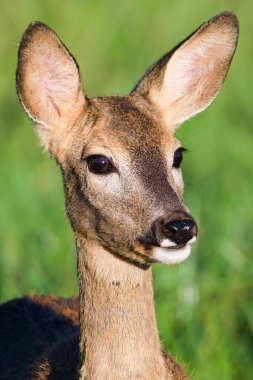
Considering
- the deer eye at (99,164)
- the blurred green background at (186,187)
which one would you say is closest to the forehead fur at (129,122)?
the deer eye at (99,164)

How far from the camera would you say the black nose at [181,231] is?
527cm

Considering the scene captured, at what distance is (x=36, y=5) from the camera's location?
14016mm

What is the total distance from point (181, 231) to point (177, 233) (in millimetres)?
19

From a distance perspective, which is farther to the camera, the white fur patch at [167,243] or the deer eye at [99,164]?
the deer eye at [99,164]

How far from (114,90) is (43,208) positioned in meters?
2.48

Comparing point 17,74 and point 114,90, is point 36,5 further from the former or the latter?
Answer: point 17,74

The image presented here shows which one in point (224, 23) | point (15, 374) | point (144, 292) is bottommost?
point (15, 374)

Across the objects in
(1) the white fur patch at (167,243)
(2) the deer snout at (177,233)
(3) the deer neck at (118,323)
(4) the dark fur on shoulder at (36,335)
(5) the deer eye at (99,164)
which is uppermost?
(5) the deer eye at (99,164)

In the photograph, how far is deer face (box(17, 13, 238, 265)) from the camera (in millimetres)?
5496

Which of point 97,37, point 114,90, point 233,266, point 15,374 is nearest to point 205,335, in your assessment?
point 233,266

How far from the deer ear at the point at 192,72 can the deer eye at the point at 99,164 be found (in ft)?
1.76

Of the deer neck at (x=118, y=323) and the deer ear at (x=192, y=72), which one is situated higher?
the deer ear at (x=192, y=72)

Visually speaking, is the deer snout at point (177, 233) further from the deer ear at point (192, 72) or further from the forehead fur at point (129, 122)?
the deer ear at point (192, 72)

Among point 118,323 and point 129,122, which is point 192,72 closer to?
point 129,122
